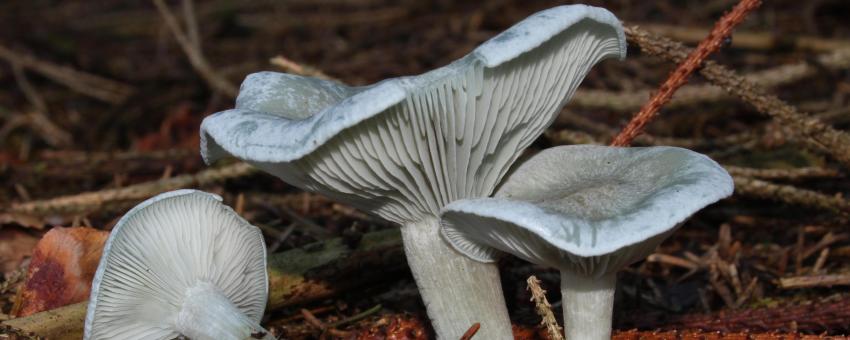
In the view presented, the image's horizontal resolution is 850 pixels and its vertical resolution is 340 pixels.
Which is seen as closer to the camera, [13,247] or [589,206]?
[589,206]

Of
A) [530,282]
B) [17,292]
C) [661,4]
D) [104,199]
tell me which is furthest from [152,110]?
[530,282]

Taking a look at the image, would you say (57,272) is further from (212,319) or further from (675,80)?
(675,80)

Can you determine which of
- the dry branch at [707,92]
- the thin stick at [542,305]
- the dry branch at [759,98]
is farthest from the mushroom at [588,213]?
the dry branch at [707,92]

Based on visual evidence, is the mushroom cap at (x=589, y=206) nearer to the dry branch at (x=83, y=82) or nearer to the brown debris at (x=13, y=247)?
the brown debris at (x=13, y=247)

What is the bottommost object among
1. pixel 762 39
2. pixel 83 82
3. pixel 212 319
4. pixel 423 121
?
pixel 83 82

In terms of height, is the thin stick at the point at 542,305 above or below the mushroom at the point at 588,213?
below

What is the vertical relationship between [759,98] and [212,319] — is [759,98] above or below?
above

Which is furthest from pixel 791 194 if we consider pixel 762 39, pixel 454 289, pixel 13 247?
pixel 13 247
